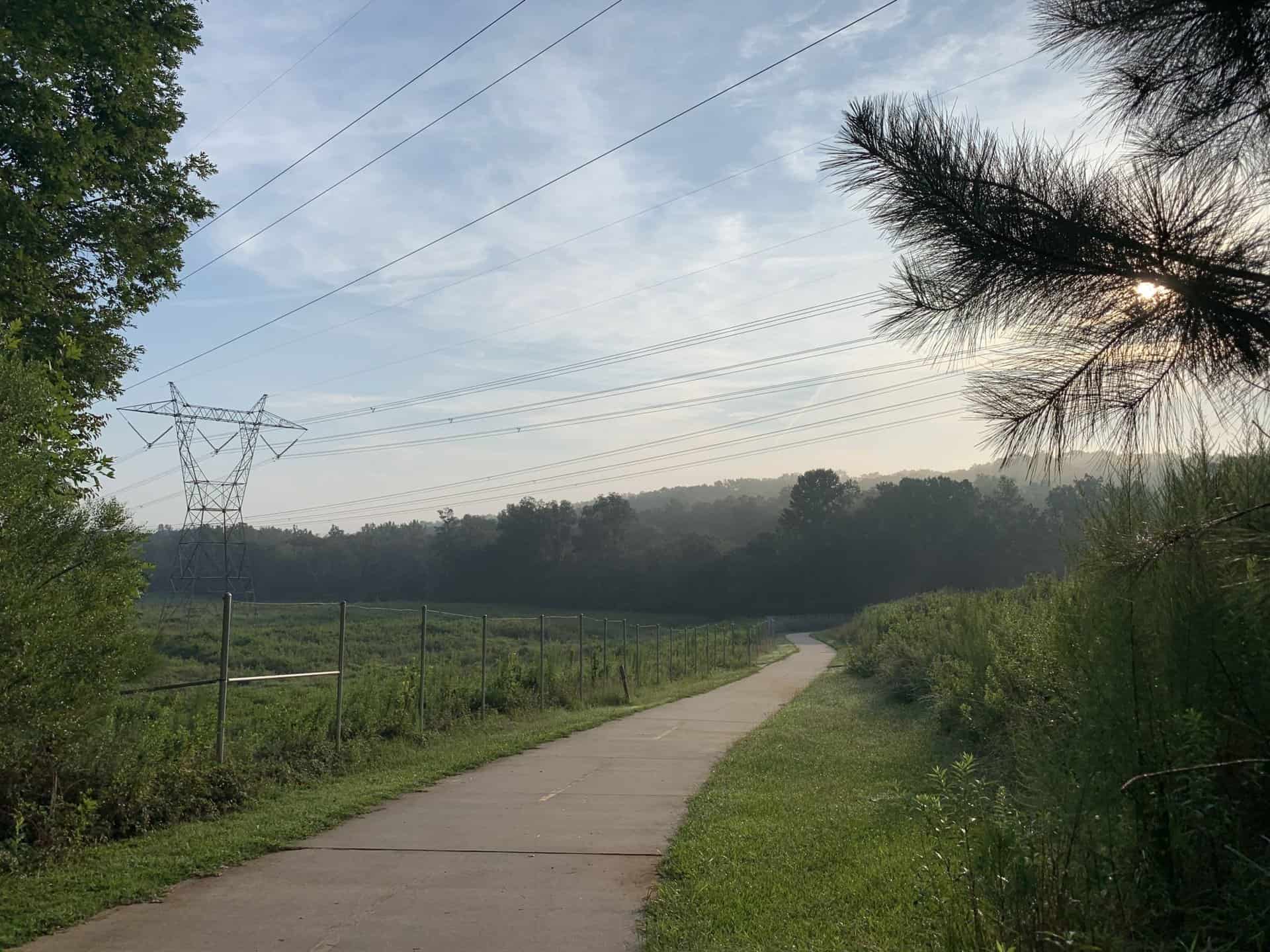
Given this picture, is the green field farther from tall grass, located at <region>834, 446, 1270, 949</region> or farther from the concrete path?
tall grass, located at <region>834, 446, 1270, 949</region>

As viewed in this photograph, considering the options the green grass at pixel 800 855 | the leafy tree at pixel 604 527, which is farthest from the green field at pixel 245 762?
the leafy tree at pixel 604 527

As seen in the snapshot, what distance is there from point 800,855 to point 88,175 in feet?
38.6

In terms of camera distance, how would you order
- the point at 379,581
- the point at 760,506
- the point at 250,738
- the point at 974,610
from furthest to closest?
the point at 760,506
the point at 379,581
the point at 974,610
the point at 250,738

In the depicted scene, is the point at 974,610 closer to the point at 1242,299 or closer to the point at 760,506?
the point at 1242,299

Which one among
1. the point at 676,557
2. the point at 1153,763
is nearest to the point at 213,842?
the point at 1153,763

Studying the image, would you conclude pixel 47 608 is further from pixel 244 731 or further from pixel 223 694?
pixel 244 731

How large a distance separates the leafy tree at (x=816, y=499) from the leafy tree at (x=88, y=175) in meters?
101

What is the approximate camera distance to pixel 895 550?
327 feet

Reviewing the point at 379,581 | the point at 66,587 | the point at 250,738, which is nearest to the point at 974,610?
the point at 250,738

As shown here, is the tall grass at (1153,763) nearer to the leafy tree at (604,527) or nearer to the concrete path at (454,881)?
the concrete path at (454,881)

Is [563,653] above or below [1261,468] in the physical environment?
below

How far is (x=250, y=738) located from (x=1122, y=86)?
412 inches

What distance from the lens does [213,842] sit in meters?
8.09

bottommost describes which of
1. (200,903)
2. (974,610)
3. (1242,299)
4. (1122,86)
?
(200,903)
